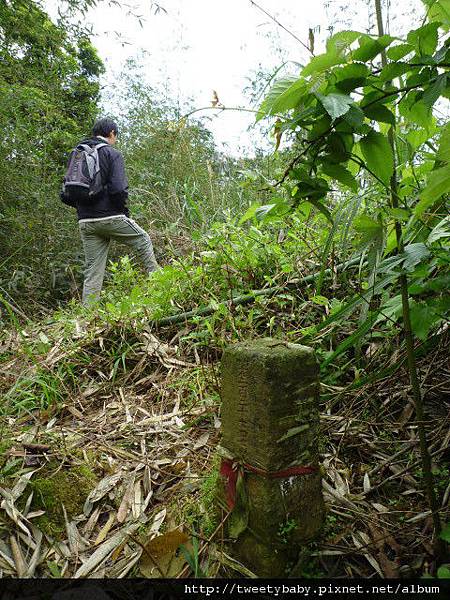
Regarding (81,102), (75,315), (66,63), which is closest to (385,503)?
(75,315)

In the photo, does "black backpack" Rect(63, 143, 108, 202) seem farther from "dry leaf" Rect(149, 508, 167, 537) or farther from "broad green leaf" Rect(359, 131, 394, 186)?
"broad green leaf" Rect(359, 131, 394, 186)

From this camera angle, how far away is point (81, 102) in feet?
22.9

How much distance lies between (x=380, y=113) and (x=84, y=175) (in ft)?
11.5

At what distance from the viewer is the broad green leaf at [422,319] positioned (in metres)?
0.96

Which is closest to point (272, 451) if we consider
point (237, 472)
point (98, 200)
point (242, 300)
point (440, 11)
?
point (237, 472)

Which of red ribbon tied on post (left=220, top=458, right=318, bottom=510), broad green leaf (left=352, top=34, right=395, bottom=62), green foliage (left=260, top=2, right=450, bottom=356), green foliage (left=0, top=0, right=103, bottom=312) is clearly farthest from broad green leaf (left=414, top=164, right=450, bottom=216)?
green foliage (left=0, top=0, right=103, bottom=312)

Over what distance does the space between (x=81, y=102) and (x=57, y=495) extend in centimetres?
740

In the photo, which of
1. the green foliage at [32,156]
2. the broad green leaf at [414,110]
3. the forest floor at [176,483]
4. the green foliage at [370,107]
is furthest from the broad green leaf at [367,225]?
the green foliage at [32,156]

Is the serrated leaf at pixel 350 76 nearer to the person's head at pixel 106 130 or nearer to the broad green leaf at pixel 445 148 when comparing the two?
the broad green leaf at pixel 445 148

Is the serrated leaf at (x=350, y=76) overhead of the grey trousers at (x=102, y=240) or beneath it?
overhead

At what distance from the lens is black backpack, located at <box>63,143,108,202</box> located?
3674mm

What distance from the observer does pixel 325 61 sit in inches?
28.0

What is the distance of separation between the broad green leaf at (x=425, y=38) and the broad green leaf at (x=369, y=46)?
0.07 meters

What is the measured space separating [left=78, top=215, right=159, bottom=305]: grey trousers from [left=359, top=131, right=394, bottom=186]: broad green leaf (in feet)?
10.3
